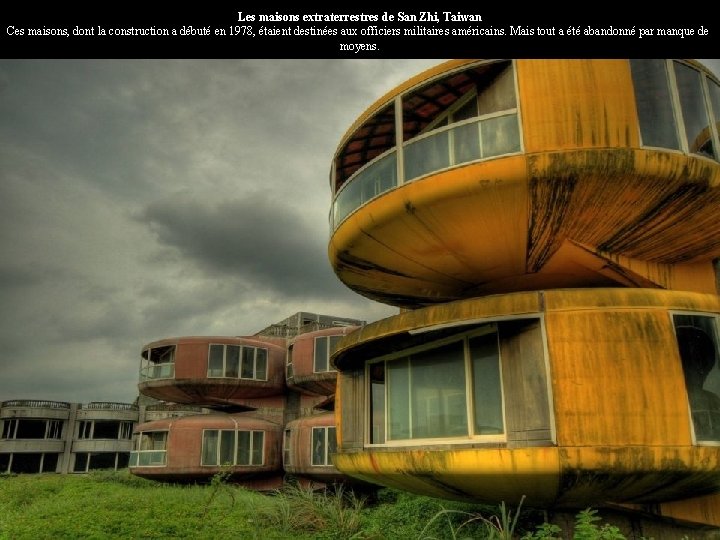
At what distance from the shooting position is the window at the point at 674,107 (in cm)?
836

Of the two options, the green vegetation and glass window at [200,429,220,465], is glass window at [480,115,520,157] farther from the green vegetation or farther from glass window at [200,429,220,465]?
glass window at [200,429,220,465]

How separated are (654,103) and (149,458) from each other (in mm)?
26349

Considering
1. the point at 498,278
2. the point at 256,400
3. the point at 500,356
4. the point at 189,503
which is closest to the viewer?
the point at 500,356

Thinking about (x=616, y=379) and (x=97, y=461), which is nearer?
(x=616, y=379)

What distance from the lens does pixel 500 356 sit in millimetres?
8414

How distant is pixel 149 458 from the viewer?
2628 cm

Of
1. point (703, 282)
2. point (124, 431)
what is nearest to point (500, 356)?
point (703, 282)

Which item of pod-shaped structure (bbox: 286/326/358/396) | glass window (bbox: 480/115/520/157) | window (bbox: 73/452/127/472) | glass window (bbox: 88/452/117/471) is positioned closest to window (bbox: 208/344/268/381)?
pod-shaped structure (bbox: 286/326/358/396)

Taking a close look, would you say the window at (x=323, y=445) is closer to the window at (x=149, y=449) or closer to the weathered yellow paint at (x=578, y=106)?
the window at (x=149, y=449)

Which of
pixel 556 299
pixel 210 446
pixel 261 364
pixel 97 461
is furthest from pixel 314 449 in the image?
pixel 97 461

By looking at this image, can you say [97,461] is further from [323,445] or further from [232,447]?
[323,445]
